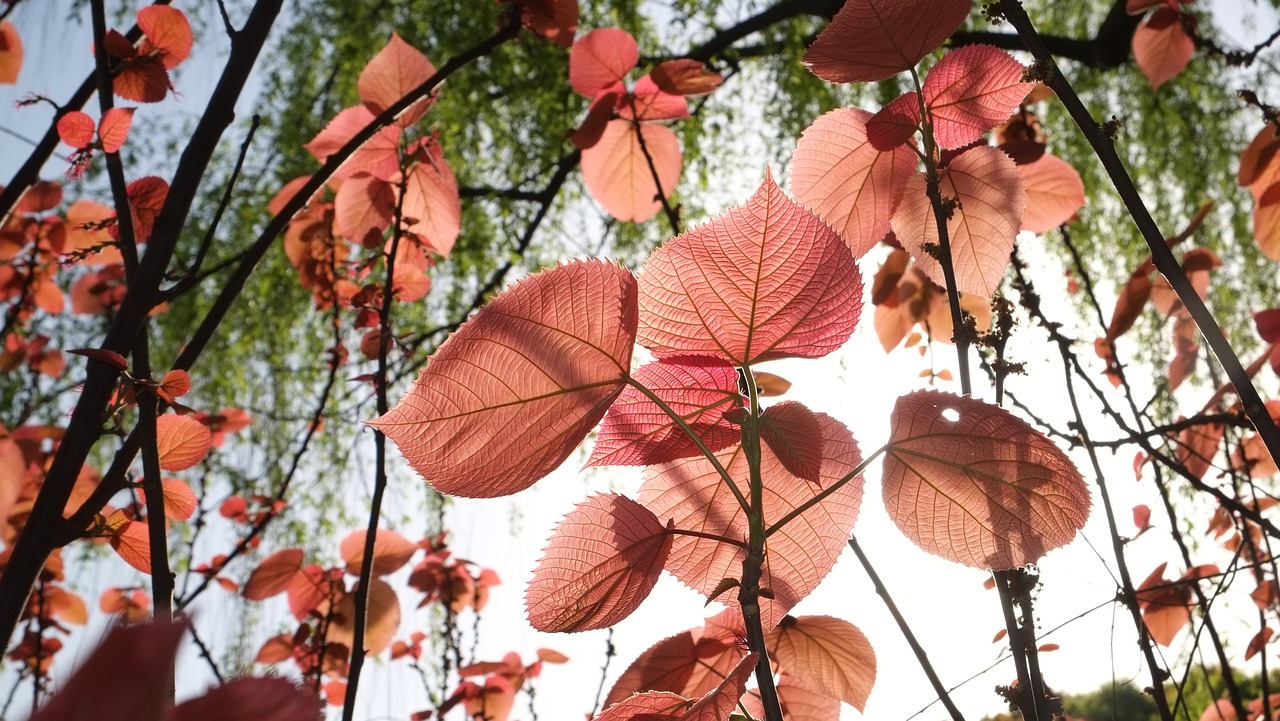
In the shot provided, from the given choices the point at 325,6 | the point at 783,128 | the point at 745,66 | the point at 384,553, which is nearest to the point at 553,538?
the point at 384,553

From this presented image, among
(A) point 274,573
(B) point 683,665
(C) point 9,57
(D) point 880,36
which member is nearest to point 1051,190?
(D) point 880,36

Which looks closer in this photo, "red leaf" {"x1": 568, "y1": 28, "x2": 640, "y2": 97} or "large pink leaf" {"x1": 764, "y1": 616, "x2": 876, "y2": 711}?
"large pink leaf" {"x1": 764, "y1": 616, "x2": 876, "y2": 711}

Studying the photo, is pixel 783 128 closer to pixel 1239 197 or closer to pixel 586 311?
pixel 1239 197

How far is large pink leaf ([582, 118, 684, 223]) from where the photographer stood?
1.08 metres

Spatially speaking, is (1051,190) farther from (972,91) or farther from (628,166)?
(628,166)

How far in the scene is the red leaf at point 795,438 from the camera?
1.24ft

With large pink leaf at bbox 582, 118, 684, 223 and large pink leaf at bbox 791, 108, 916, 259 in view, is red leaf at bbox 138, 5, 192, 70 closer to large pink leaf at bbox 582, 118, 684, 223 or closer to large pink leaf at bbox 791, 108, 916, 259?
large pink leaf at bbox 582, 118, 684, 223

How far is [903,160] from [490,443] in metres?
0.30

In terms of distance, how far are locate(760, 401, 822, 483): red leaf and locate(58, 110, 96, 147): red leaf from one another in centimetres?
67

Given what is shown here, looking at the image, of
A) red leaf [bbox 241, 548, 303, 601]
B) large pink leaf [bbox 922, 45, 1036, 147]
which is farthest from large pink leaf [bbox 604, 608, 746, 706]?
red leaf [bbox 241, 548, 303, 601]

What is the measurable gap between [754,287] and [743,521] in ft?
0.39

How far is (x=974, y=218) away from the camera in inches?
21.1

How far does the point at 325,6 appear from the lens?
3.02 metres

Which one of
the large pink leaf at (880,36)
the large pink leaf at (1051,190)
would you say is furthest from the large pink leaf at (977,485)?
the large pink leaf at (1051,190)
